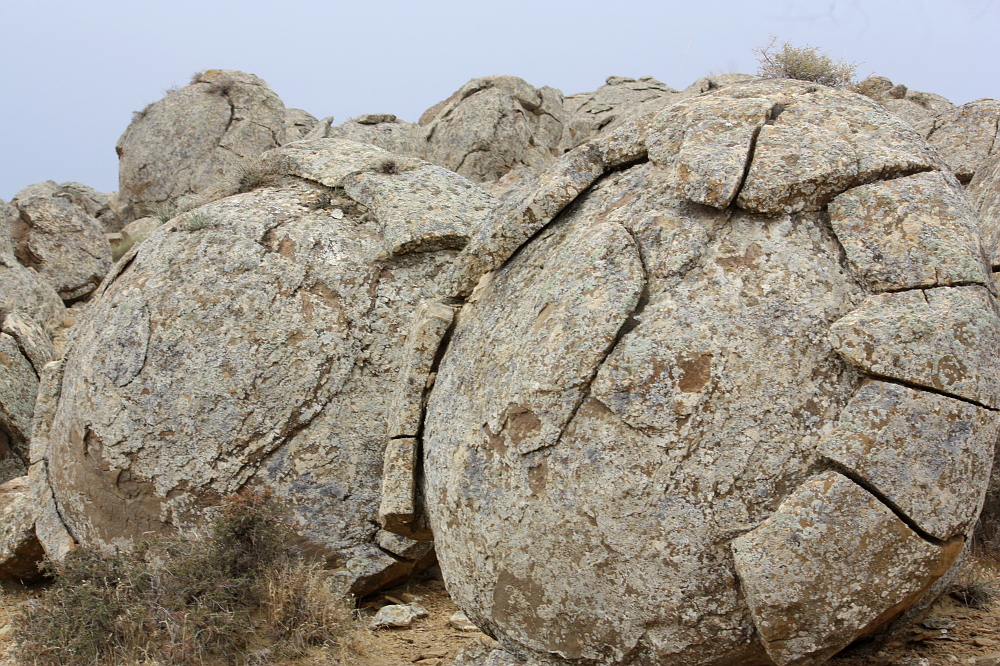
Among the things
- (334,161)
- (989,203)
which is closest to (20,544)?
(334,161)

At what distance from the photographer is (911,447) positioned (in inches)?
123

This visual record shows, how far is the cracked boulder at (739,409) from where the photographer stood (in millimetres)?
3143

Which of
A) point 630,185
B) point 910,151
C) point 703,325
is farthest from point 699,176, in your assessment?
point 910,151

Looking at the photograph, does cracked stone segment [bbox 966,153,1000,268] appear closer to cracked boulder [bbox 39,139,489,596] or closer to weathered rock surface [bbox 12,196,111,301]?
cracked boulder [bbox 39,139,489,596]

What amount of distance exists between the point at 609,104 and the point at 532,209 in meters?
19.1

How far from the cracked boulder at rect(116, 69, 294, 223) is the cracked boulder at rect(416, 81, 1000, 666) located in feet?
53.1

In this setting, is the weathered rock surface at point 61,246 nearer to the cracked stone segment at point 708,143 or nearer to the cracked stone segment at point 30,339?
the cracked stone segment at point 30,339

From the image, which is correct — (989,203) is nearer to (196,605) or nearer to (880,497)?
(880,497)

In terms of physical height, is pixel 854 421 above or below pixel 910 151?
below

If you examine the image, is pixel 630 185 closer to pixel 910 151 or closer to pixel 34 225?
pixel 910 151

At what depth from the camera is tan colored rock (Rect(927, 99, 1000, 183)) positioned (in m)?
8.69

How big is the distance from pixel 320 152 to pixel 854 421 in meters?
4.06

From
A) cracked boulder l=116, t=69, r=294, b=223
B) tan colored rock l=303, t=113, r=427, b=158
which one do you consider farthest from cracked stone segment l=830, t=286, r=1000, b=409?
cracked boulder l=116, t=69, r=294, b=223

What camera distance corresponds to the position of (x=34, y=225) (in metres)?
12.1
